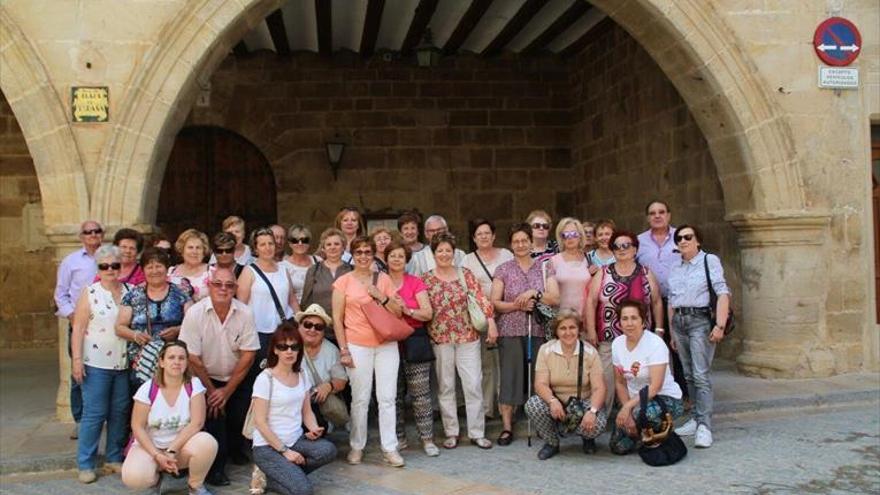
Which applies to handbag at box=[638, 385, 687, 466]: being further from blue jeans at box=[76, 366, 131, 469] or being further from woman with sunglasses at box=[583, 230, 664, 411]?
blue jeans at box=[76, 366, 131, 469]

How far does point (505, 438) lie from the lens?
5164mm

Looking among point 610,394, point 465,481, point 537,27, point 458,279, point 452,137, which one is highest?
point 537,27

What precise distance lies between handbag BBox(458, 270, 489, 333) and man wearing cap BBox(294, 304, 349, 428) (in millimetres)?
815

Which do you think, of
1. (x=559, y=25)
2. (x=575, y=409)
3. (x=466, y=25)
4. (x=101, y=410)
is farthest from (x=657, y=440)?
(x=559, y=25)

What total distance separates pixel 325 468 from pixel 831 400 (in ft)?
12.2

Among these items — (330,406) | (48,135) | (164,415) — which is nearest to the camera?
(164,415)

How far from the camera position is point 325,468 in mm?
4746

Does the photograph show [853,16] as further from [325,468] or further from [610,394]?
[325,468]

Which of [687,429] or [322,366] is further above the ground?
[322,366]

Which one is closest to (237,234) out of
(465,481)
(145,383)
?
(145,383)

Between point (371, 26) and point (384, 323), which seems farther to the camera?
point (371, 26)

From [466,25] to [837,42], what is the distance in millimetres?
3980

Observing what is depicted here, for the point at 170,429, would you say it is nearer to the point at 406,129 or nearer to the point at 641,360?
the point at 641,360

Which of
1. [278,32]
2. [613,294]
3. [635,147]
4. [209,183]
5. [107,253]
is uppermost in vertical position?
[278,32]
